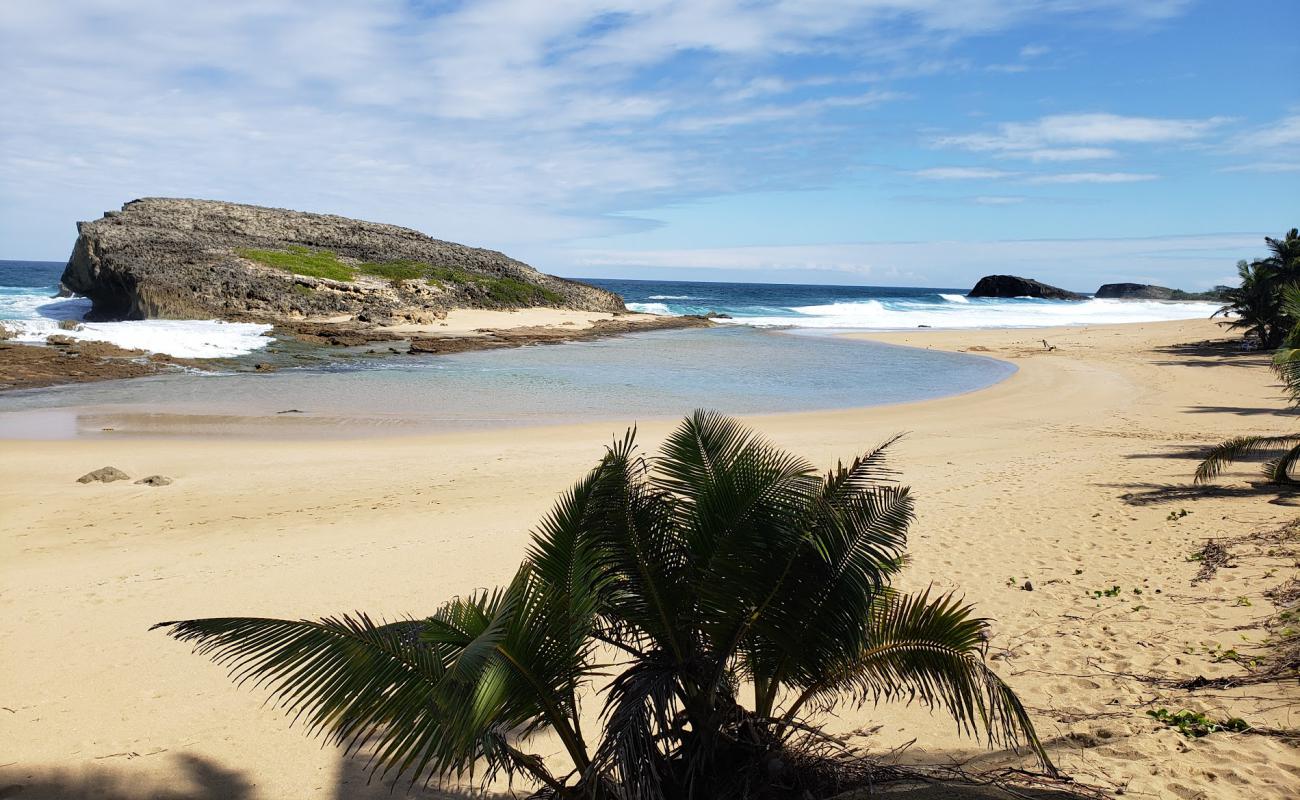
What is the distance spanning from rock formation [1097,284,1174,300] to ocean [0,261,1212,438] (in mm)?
77965

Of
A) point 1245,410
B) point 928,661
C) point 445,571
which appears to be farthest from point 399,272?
point 928,661

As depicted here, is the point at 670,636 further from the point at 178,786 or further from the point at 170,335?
the point at 170,335

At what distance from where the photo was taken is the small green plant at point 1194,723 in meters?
4.66

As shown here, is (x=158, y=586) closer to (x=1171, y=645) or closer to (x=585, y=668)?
(x=585, y=668)

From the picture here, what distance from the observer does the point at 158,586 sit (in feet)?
25.5

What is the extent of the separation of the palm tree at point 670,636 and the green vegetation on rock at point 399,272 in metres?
43.7

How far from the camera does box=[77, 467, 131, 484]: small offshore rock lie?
11844 mm

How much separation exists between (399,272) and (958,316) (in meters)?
42.6

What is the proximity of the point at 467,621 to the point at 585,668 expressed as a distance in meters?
0.53

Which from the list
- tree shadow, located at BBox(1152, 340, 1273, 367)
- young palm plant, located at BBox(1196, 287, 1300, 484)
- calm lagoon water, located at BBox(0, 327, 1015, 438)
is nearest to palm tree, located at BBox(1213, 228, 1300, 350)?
tree shadow, located at BBox(1152, 340, 1273, 367)

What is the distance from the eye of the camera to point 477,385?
24.9 m

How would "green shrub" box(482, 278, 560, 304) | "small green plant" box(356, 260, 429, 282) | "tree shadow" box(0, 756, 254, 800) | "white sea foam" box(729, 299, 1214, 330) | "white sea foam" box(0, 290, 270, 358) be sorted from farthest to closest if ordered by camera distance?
"white sea foam" box(729, 299, 1214, 330), "green shrub" box(482, 278, 560, 304), "small green plant" box(356, 260, 429, 282), "white sea foam" box(0, 290, 270, 358), "tree shadow" box(0, 756, 254, 800)

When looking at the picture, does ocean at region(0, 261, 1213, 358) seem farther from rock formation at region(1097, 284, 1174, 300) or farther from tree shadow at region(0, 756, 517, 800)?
tree shadow at region(0, 756, 517, 800)

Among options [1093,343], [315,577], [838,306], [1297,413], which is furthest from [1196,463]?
[838,306]
